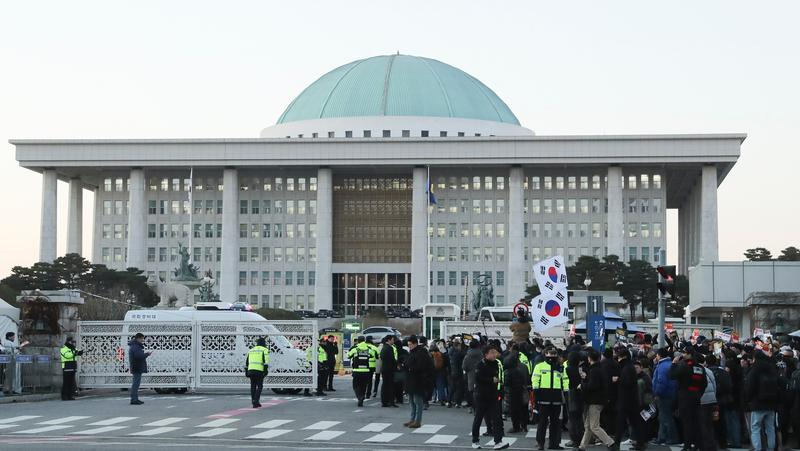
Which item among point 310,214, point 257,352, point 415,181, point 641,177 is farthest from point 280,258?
point 257,352

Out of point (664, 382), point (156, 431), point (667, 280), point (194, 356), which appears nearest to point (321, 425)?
point (156, 431)

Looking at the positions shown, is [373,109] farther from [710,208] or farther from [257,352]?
[257,352]

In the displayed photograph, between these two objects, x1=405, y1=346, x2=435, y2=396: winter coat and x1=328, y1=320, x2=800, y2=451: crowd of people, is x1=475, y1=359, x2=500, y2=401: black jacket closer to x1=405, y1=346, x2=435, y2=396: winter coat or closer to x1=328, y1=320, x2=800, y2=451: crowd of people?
x1=328, y1=320, x2=800, y2=451: crowd of people

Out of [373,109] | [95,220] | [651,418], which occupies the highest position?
[373,109]

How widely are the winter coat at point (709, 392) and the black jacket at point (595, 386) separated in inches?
80.2

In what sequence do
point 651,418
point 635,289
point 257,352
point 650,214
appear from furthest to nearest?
point 650,214, point 635,289, point 257,352, point 651,418

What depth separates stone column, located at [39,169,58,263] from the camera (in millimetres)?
137125

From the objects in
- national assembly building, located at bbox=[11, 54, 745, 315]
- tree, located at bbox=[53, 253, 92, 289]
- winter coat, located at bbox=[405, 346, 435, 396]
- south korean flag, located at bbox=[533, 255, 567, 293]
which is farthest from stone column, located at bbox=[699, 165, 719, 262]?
winter coat, located at bbox=[405, 346, 435, 396]

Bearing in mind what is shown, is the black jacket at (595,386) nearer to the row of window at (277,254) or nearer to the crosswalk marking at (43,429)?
the crosswalk marking at (43,429)

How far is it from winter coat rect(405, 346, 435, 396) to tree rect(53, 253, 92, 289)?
88018 millimetres

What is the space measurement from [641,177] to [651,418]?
11948cm

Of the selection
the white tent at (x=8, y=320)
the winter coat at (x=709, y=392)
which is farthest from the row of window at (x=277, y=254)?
the winter coat at (x=709, y=392)

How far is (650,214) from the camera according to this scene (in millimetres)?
143000

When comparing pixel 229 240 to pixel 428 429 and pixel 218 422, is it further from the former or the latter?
pixel 428 429
